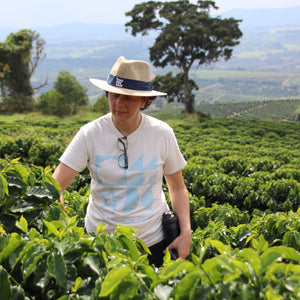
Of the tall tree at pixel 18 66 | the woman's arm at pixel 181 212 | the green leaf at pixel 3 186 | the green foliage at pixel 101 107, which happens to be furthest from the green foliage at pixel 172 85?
the green leaf at pixel 3 186

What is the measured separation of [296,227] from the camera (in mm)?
2697

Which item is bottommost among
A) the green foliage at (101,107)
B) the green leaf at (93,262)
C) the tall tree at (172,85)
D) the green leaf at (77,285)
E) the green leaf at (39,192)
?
the green foliage at (101,107)

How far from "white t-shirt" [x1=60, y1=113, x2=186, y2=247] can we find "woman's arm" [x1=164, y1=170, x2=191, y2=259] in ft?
0.46

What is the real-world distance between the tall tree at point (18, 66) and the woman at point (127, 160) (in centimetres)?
3289

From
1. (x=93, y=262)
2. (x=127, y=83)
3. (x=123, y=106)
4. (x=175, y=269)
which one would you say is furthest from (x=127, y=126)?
(x=175, y=269)

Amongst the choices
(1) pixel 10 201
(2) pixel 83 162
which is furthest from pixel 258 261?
(2) pixel 83 162

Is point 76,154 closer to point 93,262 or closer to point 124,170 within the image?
point 124,170

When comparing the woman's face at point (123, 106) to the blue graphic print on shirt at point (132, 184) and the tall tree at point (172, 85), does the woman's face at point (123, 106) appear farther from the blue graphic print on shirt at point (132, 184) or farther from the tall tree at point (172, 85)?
the tall tree at point (172, 85)

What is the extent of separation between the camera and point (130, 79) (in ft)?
6.70

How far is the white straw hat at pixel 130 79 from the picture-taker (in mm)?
2006

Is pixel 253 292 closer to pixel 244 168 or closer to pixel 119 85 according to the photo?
pixel 119 85

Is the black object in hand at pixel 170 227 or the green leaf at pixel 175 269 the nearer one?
the green leaf at pixel 175 269

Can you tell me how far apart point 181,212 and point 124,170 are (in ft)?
1.72

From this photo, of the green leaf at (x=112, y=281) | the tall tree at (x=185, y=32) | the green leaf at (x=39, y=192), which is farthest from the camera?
the tall tree at (x=185, y=32)
